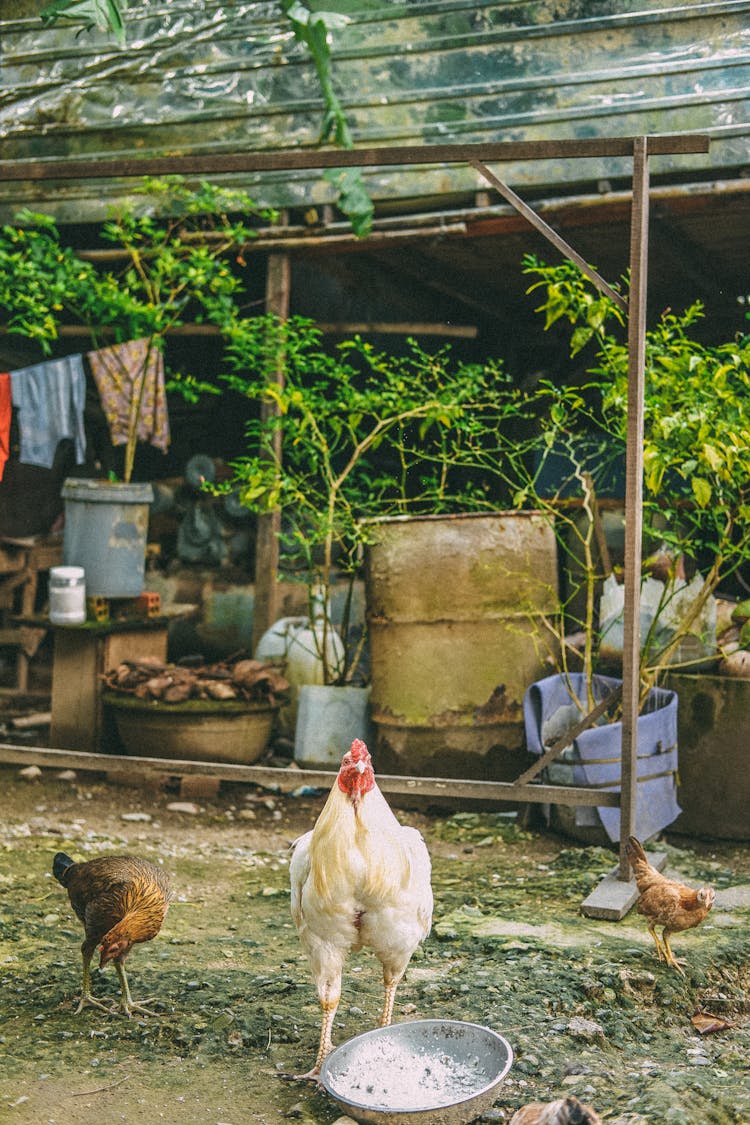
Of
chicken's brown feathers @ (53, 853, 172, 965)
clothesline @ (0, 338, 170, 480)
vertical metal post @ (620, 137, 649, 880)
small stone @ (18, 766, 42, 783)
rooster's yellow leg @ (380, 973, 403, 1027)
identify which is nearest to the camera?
rooster's yellow leg @ (380, 973, 403, 1027)

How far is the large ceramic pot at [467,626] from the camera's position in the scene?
20.5ft

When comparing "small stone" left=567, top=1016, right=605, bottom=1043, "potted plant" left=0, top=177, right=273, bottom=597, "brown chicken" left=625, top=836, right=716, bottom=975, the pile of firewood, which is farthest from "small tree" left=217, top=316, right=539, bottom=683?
"small stone" left=567, top=1016, right=605, bottom=1043

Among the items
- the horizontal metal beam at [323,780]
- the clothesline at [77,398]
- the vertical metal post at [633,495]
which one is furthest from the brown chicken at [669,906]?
the clothesline at [77,398]

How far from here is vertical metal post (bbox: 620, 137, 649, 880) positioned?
15.7 ft

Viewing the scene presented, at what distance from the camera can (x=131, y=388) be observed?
747 cm

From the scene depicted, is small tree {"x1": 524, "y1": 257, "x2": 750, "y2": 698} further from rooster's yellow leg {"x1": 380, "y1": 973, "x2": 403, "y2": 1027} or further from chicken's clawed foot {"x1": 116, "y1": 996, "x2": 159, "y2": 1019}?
chicken's clawed foot {"x1": 116, "y1": 996, "x2": 159, "y2": 1019}

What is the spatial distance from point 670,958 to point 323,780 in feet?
6.16

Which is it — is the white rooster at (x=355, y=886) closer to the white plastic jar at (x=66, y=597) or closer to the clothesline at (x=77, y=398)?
the white plastic jar at (x=66, y=597)

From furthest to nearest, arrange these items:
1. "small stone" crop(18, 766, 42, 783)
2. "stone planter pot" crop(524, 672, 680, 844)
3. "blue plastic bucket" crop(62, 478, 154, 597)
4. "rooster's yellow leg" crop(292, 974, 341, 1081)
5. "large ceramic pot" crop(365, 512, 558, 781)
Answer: "blue plastic bucket" crop(62, 478, 154, 597), "small stone" crop(18, 766, 42, 783), "large ceramic pot" crop(365, 512, 558, 781), "stone planter pot" crop(524, 672, 680, 844), "rooster's yellow leg" crop(292, 974, 341, 1081)

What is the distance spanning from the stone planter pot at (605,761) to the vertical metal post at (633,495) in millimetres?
474

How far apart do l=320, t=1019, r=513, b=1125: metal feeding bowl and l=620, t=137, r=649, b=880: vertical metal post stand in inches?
72.5

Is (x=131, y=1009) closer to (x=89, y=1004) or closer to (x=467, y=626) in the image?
(x=89, y=1004)

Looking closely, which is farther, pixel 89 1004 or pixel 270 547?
pixel 270 547

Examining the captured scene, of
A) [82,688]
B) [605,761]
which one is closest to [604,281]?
[605,761]
